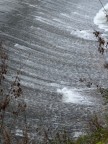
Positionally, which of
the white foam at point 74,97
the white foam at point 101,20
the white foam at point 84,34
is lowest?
the white foam at point 101,20

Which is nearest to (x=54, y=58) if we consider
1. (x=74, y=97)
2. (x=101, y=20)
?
(x=74, y=97)

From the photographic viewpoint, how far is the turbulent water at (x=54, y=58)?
358 inches

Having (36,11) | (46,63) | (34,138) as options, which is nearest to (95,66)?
(46,63)

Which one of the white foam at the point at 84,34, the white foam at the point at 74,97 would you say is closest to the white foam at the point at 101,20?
the white foam at the point at 84,34

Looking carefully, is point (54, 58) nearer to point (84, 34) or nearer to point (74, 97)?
point (74, 97)

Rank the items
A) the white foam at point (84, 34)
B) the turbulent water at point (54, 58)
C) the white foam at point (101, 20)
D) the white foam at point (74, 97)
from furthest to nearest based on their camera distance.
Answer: the white foam at point (101, 20) < the white foam at point (84, 34) < the white foam at point (74, 97) < the turbulent water at point (54, 58)

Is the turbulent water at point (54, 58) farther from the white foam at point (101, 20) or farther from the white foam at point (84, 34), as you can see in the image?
the white foam at point (101, 20)

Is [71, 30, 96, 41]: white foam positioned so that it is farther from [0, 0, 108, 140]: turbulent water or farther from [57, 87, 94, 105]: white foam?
[57, 87, 94, 105]: white foam

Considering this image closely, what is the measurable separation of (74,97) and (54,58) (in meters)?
2.74

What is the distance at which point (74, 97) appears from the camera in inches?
385

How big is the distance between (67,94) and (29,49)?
127 inches

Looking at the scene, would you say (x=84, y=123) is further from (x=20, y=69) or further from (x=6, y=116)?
(x=20, y=69)

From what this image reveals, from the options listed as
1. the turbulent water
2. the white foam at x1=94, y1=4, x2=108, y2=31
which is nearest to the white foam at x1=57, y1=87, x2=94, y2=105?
the turbulent water

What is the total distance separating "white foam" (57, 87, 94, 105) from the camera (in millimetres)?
9456
